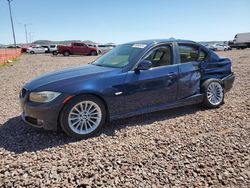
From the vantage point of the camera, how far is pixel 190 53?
214 inches

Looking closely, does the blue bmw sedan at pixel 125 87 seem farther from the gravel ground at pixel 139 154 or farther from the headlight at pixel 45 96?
the gravel ground at pixel 139 154

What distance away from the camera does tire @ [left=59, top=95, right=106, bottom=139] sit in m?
4.04

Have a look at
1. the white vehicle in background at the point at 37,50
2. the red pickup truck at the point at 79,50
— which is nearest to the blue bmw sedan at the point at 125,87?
the red pickup truck at the point at 79,50

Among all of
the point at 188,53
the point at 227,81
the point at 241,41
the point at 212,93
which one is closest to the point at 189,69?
the point at 188,53

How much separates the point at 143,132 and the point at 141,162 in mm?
1049

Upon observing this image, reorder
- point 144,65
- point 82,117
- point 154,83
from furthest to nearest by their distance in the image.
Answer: point 154,83 < point 144,65 < point 82,117

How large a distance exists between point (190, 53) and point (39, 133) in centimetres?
334

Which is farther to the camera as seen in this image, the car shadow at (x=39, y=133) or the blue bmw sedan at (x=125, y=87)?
the blue bmw sedan at (x=125, y=87)

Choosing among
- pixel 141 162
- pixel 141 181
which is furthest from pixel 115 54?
pixel 141 181

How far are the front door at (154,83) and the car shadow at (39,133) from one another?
371 mm

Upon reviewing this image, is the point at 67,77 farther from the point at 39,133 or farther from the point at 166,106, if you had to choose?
the point at 166,106

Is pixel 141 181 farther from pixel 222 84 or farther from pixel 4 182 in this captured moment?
pixel 222 84

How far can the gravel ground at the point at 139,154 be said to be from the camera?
9.66 feet

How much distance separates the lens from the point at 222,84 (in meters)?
A: 5.77
